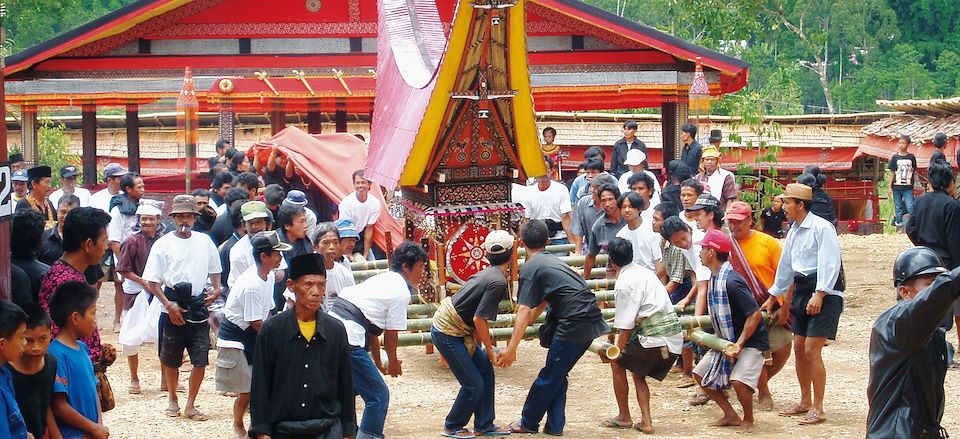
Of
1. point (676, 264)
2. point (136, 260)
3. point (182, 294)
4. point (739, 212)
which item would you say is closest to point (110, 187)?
point (136, 260)

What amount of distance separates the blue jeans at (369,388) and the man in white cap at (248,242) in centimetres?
133

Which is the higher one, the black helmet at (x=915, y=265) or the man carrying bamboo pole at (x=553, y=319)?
the black helmet at (x=915, y=265)

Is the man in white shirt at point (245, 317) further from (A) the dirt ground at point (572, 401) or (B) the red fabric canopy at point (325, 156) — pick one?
(B) the red fabric canopy at point (325, 156)

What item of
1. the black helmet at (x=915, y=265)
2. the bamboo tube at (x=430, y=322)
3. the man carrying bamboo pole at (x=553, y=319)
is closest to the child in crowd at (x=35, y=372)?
the man carrying bamboo pole at (x=553, y=319)

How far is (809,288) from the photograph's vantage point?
9.54 metres

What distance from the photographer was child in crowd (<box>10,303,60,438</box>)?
5863 millimetres

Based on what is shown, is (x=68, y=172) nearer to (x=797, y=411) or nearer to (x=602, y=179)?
(x=602, y=179)

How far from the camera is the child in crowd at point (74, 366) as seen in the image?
6.17m

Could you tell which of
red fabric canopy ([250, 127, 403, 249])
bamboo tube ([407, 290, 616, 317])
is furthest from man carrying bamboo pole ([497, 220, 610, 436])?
red fabric canopy ([250, 127, 403, 249])

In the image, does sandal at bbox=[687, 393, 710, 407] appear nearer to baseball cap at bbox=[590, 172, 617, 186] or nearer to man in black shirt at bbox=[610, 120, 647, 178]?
baseball cap at bbox=[590, 172, 617, 186]

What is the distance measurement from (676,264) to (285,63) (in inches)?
345

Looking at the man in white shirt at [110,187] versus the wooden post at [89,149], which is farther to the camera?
the wooden post at [89,149]

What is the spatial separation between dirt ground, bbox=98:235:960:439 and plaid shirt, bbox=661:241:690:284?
86 centimetres

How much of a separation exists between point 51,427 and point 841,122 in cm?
2258
